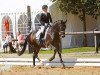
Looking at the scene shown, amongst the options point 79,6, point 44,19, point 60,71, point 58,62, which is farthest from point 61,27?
point 79,6

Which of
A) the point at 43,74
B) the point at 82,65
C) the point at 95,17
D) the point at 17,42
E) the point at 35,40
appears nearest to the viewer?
the point at 43,74

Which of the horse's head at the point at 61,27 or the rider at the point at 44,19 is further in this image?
the rider at the point at 44,19

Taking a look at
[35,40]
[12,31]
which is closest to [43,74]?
[35,40]

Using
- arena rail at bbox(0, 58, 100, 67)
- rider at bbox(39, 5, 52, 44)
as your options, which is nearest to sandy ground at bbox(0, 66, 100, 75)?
arena rail at bbox(0, 58, 100, 67)

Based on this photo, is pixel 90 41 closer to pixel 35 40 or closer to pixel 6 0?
pixel 6 0

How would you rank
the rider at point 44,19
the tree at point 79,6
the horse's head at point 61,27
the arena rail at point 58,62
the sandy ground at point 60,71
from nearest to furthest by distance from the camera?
the sandy ground at point 60,71
the arena rail at point 58,62
the horse's head at point 61,27
the rider at point 44,19
the tree at point 79,6

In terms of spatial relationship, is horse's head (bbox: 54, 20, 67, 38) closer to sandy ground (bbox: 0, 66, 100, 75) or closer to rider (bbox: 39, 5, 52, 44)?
rider (bbox: 39, 5, 52, 44)

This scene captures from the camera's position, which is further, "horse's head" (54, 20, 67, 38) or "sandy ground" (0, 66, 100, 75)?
"horse's head" (54, 20, 67, 38)

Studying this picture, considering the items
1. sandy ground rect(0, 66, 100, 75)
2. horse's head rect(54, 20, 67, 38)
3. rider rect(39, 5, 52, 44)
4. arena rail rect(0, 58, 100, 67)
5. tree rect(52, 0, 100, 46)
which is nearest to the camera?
sandy ground rect(0, 66, 100, 75)

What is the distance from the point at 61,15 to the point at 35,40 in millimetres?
13841

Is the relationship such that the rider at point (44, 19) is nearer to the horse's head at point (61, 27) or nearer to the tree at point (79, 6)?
the horse's head at point (61, 27)

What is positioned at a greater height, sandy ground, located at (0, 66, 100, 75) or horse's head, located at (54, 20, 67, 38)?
horse's head, located at (54, 20, 67, 38)

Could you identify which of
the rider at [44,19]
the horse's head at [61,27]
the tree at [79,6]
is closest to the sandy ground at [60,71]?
the horse's head at [61,27]

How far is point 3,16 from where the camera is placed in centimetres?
2836
